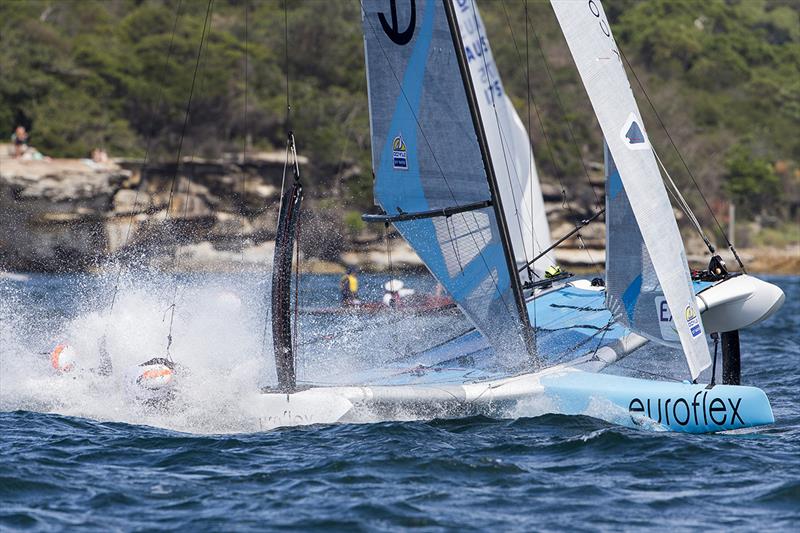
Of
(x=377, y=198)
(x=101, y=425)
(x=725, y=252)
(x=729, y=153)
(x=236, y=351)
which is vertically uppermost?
(x=729, y=153)

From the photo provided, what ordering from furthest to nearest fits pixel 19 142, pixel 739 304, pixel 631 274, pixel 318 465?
pixel 19 142 < pixel 739 304 < pixel 631 274 < pixel 318 465

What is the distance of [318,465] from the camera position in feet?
25.4

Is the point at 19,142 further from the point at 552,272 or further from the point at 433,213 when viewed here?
the point at 433,213

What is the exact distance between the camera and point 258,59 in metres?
49.2

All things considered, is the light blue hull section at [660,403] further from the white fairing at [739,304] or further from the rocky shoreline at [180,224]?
the rocky shoreline at [180,224]

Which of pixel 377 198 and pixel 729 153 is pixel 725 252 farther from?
pixel 377 198

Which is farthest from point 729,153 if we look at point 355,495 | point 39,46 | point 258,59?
point 355,495

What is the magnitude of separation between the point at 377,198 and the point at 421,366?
1.65 meters

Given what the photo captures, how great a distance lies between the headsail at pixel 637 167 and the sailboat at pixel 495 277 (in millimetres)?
12

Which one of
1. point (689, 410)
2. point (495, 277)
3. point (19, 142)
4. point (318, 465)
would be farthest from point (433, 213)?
point (19, 142)

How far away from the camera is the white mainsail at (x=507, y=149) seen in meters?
13.7

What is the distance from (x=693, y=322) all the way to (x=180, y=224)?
32.3 metres

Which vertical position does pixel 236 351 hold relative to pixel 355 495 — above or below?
above

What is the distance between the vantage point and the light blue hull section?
877cm
